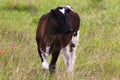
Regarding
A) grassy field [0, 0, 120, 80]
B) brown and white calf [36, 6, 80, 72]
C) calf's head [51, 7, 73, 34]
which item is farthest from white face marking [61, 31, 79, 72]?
calf's head [51, 7, 73, 34]

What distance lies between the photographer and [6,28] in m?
10.9

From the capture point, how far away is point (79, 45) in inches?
→ 374

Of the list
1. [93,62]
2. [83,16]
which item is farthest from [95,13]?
[93,62]

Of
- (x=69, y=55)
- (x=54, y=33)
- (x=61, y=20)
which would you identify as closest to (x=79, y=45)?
(x=69, y=55)

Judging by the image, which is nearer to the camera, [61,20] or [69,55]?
[61,20]

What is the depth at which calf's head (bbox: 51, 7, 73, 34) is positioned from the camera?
710 cm

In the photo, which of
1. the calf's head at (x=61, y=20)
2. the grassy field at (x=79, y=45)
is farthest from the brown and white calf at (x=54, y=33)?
the grassy field at (x=79, y=45)

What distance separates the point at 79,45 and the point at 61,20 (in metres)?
2.44

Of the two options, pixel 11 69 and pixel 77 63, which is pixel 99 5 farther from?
pixel 11 69

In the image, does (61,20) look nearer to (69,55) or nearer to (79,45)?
(69,55)

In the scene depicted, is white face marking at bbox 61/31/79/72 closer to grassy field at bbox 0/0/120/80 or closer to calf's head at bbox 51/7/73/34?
grassy field at bbox 0/0/120/80

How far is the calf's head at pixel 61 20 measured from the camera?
23.3ft

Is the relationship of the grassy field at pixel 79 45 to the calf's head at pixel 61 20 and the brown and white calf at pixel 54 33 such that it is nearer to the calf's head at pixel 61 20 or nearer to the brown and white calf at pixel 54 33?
the brown and white calf at pixel 54 33

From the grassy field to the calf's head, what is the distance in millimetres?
646
